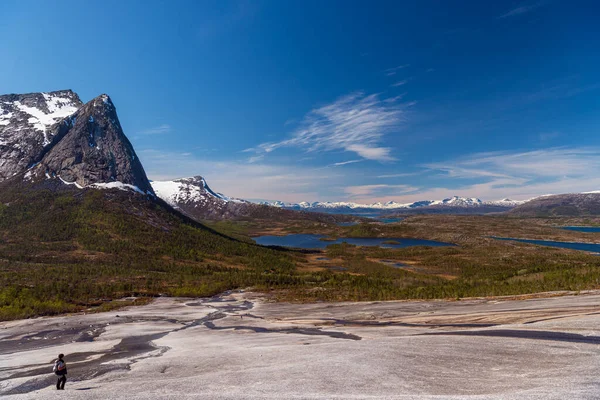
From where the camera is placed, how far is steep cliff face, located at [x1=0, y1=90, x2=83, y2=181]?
490 feet

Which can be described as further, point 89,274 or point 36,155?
point 36,155

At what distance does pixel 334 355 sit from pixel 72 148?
180059 millimetres

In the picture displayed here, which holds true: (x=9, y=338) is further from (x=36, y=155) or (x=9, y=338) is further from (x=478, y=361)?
(x=36, y=155)

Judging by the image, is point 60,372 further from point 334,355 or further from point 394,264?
point 394,264

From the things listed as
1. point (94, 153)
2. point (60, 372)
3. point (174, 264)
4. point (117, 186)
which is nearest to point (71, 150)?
point (94, 153)

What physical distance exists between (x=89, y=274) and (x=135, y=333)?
44.1 metres

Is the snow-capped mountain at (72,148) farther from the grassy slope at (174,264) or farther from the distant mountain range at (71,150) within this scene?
the grassy slope at (174,264)

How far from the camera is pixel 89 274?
65.7 meters

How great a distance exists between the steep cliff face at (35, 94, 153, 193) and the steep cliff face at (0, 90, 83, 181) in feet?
23.2

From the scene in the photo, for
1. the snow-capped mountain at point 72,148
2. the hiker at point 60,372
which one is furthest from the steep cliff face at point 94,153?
the hiker at point 60,372

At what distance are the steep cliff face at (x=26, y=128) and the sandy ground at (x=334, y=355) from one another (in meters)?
158

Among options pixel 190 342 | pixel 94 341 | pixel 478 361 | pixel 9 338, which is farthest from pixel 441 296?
pixel 9 338

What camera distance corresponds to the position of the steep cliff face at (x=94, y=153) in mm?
145000

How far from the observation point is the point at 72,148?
150750 millimetres
